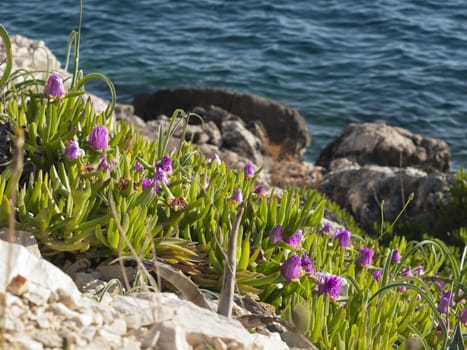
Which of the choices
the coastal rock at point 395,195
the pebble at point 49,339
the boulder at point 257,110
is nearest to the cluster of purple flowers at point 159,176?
the pebble at point 49,339

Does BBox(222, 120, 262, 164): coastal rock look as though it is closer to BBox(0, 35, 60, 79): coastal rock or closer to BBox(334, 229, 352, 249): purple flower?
BBox(0, 35, 60, 79): coastal rock

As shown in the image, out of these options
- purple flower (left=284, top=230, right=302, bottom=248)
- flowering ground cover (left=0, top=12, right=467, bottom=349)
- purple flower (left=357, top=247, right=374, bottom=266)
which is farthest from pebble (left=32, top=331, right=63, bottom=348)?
purple flower (left=357, top=247, right=374, bottom=266)

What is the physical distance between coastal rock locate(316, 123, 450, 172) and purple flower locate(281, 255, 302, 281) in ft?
24.3

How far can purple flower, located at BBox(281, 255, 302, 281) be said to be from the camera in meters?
2.91

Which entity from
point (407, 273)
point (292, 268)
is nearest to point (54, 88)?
point (292, 268)

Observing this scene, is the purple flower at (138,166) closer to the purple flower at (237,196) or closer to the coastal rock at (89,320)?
the purple flower at (237,196)

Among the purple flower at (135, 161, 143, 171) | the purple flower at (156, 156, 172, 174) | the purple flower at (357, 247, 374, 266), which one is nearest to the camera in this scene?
the purple flower at (156, 156, 172, 174)

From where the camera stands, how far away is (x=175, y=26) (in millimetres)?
16125

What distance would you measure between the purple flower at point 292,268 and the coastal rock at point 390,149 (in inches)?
291

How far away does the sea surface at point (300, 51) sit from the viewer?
1375 cm

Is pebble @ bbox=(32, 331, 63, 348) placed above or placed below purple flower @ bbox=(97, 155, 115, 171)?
above

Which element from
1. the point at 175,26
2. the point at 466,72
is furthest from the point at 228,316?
the point at 175,26

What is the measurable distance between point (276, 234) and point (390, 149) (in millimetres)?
7499

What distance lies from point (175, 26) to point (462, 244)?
10862 mm
